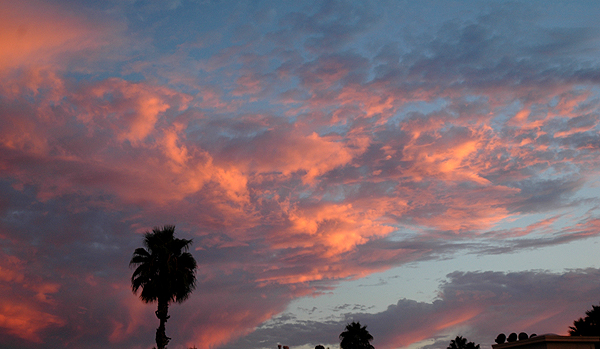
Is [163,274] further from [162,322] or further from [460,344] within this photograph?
[460,344]

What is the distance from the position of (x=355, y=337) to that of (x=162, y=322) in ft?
144

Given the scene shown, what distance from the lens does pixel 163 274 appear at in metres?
44.6

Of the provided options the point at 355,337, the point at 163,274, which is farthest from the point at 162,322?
the point at 355,337

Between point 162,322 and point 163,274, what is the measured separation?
4.06 meters

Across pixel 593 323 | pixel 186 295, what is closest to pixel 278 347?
→ pixel 186 295

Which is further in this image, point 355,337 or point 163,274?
point 355,337

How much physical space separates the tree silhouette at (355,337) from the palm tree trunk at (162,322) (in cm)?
4292

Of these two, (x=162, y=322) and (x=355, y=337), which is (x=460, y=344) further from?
(x=162, y=322)

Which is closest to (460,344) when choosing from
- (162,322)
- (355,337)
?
(355,337)

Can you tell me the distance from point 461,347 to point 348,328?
67.3 feet

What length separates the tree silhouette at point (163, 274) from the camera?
43.9 m

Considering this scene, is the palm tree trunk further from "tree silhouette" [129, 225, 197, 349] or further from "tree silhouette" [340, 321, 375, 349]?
"tree silhouette" [340, 321, 375, 349]

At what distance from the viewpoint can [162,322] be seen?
143ft

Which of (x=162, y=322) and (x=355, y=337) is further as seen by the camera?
(x=355, y=337)
